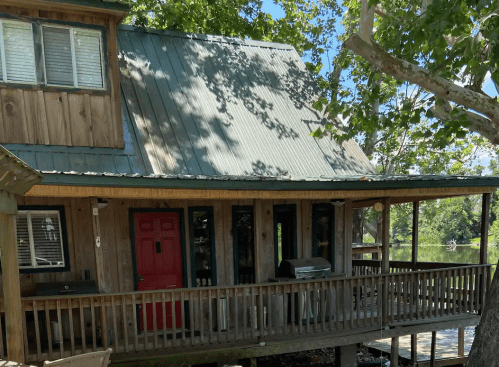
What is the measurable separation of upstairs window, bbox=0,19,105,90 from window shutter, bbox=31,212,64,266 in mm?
2265

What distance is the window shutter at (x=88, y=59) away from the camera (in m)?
7.24

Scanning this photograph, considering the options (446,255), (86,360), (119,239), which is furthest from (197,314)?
(446,255)

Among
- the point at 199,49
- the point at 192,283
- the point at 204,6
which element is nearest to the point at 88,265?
the point at 192,283

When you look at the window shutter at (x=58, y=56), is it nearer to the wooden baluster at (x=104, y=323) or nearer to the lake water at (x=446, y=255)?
the wooden baluster at (x=104, y=323)

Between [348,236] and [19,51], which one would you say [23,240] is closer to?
[19,51]

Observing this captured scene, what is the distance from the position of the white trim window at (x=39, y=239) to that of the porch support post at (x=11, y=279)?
2.19 meters

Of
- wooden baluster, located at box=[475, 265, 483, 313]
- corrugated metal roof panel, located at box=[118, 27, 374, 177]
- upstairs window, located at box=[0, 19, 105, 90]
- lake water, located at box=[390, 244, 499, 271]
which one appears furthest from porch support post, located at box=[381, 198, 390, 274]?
lake water, located at box=[390, 244, 499, 271]

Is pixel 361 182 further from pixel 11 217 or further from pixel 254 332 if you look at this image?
pixel 11 217

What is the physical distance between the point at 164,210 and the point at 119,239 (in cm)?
95

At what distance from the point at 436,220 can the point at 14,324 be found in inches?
2712

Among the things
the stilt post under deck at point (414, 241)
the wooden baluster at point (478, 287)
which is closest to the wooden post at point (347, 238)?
the stilt post under deck at point (414, 241)

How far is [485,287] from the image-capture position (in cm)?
846

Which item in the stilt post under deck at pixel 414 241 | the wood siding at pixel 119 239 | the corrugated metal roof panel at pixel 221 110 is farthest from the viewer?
the stilt post under deck at pixel 414 241

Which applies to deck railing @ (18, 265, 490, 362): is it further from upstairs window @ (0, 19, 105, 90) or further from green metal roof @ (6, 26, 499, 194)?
upstairs window @ (0, 19, 105, 90)
